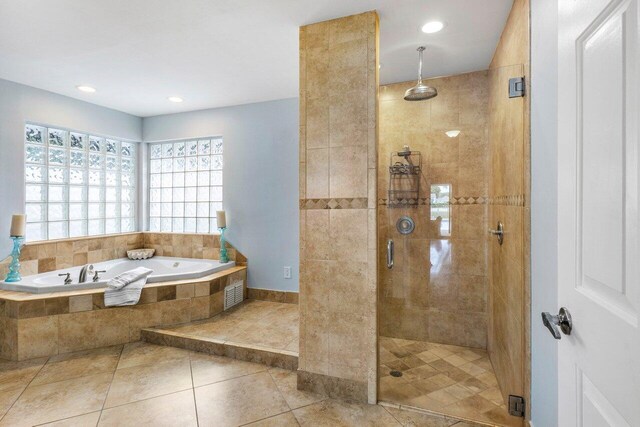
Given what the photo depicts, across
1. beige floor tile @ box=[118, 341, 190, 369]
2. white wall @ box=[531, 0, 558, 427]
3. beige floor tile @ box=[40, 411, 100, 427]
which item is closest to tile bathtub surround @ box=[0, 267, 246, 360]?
beige floor tile @ box=[118, 341, 190, 369]

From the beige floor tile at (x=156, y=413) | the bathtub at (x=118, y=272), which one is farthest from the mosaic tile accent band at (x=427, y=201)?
the bathtub at (x=118, y=272)

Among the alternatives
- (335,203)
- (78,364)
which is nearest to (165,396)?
(78,364)

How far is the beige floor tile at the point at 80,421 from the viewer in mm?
1719

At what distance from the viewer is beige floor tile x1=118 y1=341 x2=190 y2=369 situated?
2.44m

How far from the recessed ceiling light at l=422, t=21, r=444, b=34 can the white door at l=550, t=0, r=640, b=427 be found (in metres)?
1.29

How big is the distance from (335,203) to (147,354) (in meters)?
2.07

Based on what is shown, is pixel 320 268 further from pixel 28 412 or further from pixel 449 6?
pixel 28 412

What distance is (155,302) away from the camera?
2865mm

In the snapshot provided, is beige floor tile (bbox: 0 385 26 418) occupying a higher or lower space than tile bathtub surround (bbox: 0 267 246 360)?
lower

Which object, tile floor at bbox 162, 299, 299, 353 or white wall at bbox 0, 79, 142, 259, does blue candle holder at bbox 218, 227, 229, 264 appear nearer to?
tile floor at bbox 162, 299, 299, 353

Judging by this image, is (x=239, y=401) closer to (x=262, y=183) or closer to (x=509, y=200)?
(x=509, y=200)

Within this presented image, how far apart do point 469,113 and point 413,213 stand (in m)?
0.91

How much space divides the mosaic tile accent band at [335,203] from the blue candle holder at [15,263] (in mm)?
2828

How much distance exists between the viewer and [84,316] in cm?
264
